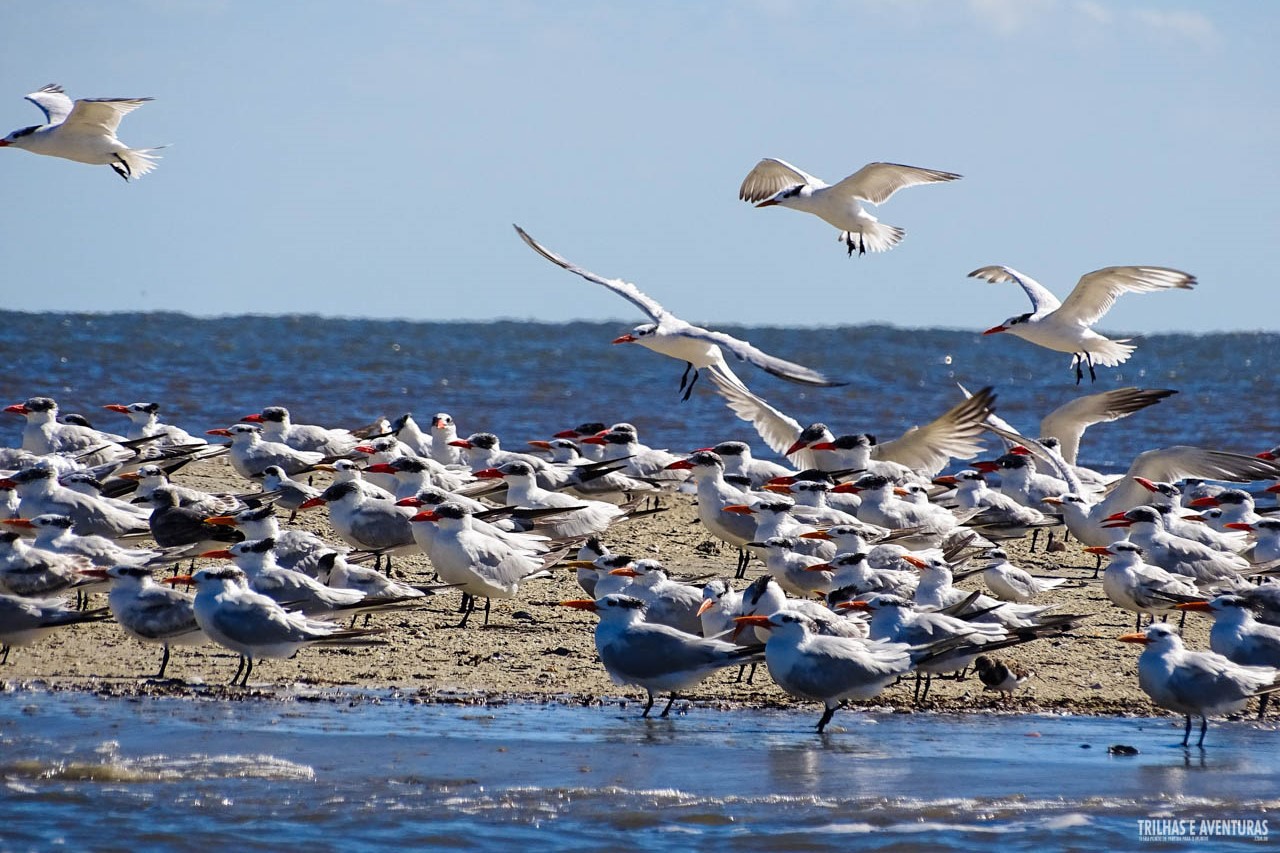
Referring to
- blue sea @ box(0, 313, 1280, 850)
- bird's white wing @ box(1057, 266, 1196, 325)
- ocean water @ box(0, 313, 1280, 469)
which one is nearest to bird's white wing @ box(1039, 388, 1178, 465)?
bird's white wing @ box(1057, 266, 1196, 325)

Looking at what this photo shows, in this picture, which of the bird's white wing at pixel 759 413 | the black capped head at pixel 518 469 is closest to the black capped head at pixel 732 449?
the bird's white wing at pixel 759 413

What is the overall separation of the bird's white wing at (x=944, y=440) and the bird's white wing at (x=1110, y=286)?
4.20ft

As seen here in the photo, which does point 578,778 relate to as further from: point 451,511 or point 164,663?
point 451,511

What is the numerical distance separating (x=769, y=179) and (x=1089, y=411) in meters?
3.51

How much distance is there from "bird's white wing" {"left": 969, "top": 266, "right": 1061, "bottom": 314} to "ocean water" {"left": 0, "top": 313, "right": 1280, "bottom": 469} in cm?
283

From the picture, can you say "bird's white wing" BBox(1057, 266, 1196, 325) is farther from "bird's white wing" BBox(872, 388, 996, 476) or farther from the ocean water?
the ocean water

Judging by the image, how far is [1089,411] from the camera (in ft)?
47.4

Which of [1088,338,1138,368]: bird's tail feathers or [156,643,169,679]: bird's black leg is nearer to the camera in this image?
[156,643,169,679]: bird's black leg

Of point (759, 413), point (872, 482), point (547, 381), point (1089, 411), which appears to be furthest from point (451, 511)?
point (547, 381)

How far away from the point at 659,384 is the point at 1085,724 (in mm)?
24752

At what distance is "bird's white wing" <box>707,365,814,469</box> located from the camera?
46.0ft

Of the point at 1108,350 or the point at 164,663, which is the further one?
the point at 1108,350

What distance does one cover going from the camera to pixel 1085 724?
25.5 feet

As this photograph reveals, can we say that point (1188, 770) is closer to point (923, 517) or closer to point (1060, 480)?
point (923, 517)
